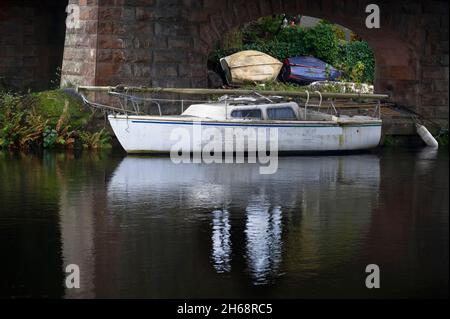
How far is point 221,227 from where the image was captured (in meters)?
24.6

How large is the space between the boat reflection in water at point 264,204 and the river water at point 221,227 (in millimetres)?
35

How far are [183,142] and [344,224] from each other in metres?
10.1

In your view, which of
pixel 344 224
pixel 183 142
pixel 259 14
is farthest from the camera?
pixel 259 14

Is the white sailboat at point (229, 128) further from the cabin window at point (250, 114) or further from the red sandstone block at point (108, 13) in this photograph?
the red sandstone block at point (108, 13)

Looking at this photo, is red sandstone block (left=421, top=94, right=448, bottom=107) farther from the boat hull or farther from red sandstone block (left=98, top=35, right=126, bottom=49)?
red sandstone block (left=98, top=35, right=126, bottom=49)

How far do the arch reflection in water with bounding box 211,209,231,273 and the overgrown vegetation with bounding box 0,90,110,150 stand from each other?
33.7 feet

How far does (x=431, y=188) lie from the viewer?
29484 mm

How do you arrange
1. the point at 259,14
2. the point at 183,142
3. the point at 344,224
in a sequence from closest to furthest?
the point at 344,224
the point at 183,142
the point at 259,14

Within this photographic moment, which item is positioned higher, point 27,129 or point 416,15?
point 416,15

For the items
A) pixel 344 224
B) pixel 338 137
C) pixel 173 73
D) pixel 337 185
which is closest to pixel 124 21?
pixel 173 73

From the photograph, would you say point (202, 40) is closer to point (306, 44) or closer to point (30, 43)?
point (30, 43)

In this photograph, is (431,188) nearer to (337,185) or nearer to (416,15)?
(337,185)

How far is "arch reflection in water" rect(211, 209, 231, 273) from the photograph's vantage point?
21375 millimetres

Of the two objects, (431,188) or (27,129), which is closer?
(431,188)
